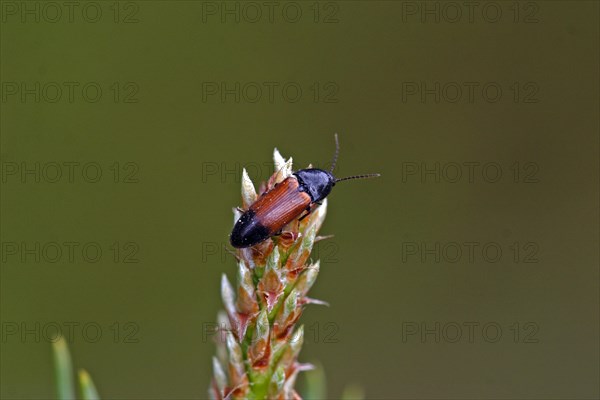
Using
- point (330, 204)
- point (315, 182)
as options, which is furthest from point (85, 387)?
point (330, 204)

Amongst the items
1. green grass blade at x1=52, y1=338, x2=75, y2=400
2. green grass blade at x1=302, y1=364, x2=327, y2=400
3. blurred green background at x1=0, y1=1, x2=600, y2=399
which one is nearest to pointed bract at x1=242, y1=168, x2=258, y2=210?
green grass blade at x1=302, y1=364, x2=327, y2=400

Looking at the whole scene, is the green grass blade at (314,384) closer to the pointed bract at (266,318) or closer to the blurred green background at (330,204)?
the pointed bract at (266,318)

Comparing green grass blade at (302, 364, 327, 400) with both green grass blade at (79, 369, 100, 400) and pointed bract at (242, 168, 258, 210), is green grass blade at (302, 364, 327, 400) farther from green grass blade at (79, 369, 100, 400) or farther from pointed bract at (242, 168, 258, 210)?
green grass blade at (79, 369, 100, 400)

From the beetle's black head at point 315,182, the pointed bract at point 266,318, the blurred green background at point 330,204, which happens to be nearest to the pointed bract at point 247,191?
the pointed bract at point 266,318

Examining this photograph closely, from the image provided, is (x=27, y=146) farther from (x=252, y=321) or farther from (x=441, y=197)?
(x=252, y=321)

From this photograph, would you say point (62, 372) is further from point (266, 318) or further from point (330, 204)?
point (330, 204)

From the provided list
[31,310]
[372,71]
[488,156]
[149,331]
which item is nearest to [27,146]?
[31,310]
